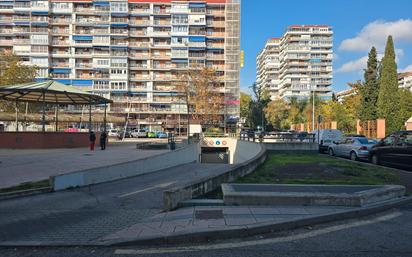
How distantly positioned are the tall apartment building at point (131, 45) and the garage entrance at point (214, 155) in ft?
121

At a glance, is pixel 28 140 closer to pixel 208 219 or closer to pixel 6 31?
pixel 208 219

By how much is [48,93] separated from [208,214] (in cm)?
2370

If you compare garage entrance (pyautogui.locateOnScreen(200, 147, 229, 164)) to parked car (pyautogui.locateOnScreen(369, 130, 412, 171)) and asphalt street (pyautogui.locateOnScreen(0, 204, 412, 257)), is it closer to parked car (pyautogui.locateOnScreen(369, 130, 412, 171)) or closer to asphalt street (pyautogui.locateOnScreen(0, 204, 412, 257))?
parked car (pyautogui.locateOnScreen(369, 130, 412, 171))

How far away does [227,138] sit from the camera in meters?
39.5

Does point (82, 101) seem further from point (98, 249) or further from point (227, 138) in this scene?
point (98, 249)

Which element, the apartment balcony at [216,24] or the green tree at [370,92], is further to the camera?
the apartment balcony at [216,24]

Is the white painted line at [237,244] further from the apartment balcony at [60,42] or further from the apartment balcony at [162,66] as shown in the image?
the apartment balcony at [60,42]

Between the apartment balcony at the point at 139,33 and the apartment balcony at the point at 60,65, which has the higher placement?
the apartment balcony at the point at 139,33

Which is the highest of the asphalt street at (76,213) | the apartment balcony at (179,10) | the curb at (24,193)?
the apartment balcony at (179,10)

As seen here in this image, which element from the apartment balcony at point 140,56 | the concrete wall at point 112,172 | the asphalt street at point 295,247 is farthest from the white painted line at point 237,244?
the apartment balcony at point 140,56

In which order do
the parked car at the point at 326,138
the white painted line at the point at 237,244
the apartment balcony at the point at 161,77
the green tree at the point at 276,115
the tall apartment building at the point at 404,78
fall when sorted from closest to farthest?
the white painted line at the point at 237,244 < the parked car at the point at 326,138 < the green tree at the point at 276,115 < the apartment balcony at the point at 161,77 < the tall apartment building at the point at 404,78

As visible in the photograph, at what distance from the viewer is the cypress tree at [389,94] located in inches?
1496

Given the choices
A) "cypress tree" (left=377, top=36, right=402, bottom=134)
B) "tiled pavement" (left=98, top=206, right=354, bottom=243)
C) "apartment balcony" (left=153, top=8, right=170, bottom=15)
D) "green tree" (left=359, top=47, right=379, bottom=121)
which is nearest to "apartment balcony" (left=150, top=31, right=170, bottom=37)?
"apartment balcony" (left=153, top=8, right=170, bottom=15)

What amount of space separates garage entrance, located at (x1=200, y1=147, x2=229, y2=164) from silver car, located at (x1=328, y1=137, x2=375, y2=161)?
18116 mm
